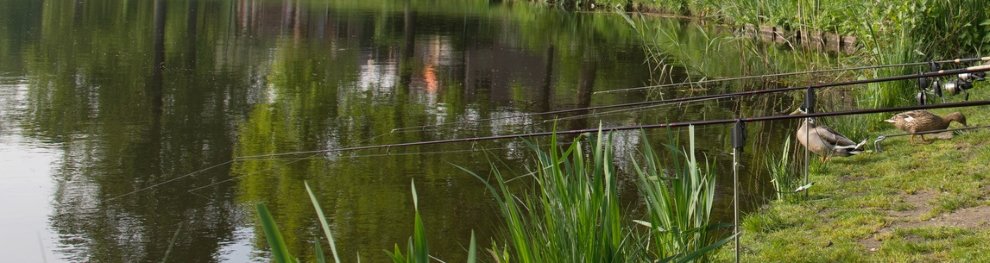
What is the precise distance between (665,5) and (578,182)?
82.4ft

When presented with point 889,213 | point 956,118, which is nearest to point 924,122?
point 956,118

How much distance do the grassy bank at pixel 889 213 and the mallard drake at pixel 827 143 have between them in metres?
0.11

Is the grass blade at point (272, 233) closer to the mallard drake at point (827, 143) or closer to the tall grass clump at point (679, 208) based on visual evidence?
the tall grass clump at point (679, 208)

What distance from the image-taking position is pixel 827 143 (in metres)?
8.91

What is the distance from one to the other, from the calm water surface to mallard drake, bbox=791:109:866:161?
1287 mm

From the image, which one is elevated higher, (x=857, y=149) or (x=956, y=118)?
(x=956, y=118)

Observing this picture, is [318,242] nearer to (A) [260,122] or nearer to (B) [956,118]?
(B) [956,118]

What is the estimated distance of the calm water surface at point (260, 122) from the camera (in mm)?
7473

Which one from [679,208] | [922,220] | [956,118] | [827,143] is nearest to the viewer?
[679,208]

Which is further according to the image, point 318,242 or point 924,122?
point 924,122

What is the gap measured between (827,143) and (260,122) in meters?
5.12

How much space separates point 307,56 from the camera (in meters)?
17.9

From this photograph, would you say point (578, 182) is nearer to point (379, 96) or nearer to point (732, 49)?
point (379, 96)

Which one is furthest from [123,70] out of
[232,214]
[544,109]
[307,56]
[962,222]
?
[962,222]
